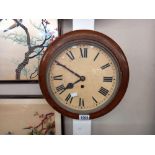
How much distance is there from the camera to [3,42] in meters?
1.08

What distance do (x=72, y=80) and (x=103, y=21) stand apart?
34cm

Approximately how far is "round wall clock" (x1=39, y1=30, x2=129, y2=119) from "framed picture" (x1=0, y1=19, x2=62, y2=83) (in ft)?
0.50

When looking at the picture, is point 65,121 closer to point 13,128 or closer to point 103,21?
point 13,128

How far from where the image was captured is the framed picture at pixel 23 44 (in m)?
1.07

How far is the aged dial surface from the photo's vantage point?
3.15 feet

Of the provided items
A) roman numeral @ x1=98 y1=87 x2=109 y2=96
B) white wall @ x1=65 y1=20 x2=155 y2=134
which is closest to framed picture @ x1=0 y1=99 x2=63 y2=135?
white wall @ x1=65 y1=20 x2=155 y2=134

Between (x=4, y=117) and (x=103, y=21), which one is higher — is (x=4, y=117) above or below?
below

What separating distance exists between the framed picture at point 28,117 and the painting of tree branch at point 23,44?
14cm

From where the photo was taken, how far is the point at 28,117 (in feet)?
3.73

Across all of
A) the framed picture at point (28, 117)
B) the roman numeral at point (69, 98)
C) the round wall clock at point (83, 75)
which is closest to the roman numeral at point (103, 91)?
the round wall clock at point (83, 75)

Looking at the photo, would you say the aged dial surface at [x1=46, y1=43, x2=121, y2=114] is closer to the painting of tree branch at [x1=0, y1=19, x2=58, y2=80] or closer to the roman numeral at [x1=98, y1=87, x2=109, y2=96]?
the roman numeral at [x1=98, y1=87, x2=109, y2=96]
